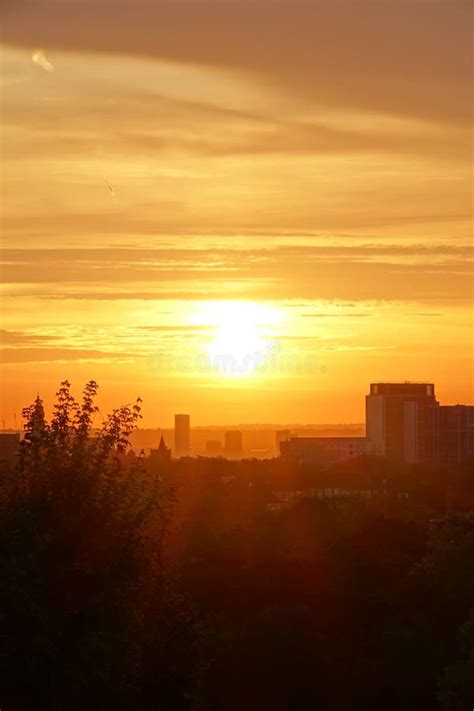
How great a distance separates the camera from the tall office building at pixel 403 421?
5212 inches

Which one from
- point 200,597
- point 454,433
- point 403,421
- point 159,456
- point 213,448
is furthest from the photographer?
point 213,448

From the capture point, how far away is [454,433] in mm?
132375

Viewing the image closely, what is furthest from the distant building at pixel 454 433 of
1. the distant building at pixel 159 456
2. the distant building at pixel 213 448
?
the distant building at pixel 159 456

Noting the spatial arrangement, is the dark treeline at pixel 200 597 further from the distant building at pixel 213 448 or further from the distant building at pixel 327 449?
the distant building at pixel 213 448

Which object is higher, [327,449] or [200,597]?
[327,449]

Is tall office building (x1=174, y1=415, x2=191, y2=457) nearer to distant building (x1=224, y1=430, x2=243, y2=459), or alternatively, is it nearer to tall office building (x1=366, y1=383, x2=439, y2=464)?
distant building (x1=224, y1=430, x2=243, y2=459)

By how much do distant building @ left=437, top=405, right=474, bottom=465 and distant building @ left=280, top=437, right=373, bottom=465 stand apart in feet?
25.7

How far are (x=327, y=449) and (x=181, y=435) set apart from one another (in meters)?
28.3

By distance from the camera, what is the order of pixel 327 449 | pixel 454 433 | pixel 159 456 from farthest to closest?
pixel 327 449
pixel 454 433
pixel 159 456

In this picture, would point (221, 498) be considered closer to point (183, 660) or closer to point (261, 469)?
point (261, 469)

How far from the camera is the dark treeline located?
12289 millimetres

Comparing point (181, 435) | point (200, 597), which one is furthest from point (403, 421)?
point (200, 597)

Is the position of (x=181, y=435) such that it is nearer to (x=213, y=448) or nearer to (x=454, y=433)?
(x=213, y=448)

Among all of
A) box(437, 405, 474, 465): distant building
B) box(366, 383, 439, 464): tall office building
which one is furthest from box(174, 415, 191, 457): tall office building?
box(437, 405, 474, 465): distant building
